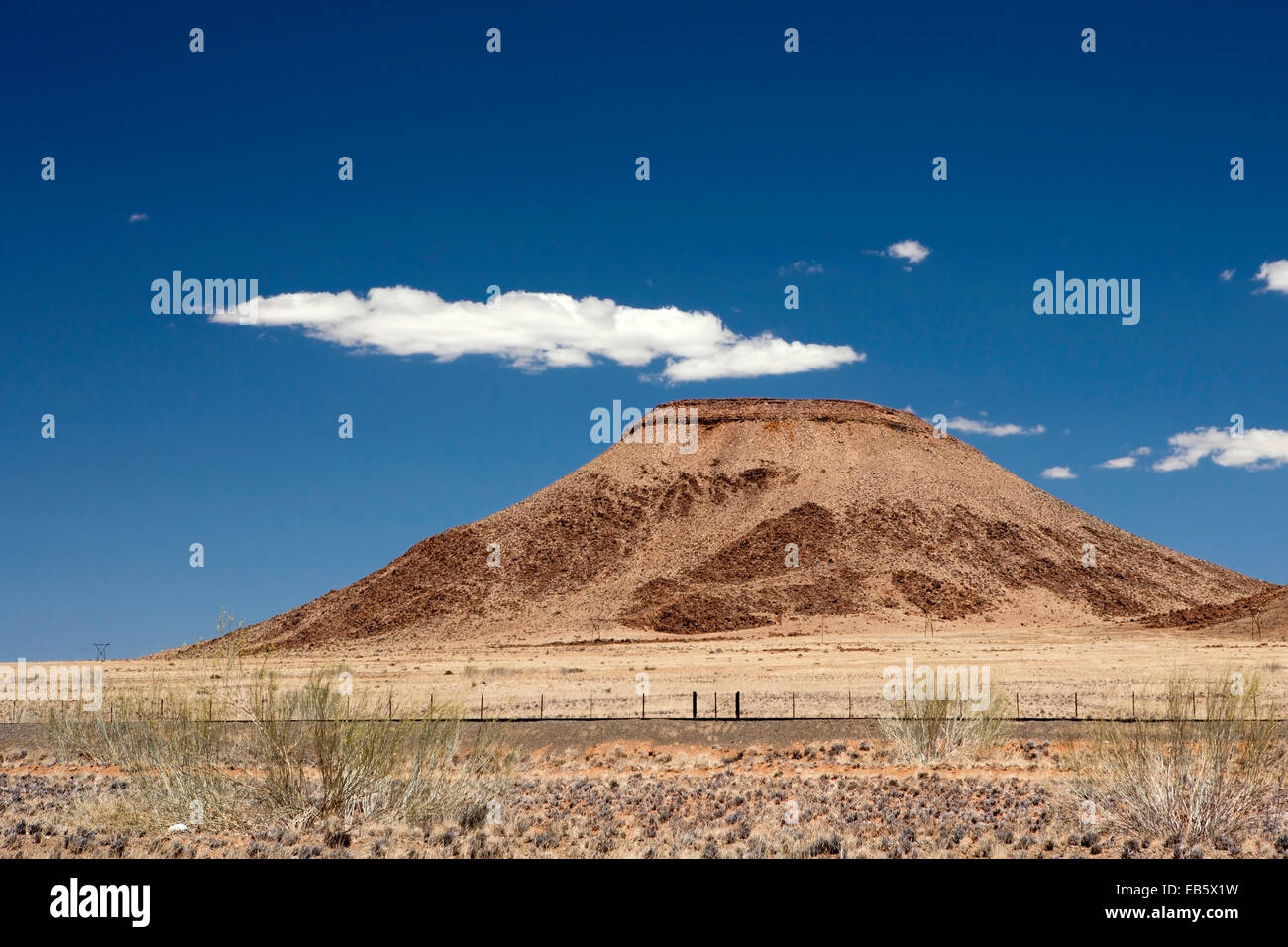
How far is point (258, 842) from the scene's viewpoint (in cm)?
1590

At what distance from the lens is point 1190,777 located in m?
16.6

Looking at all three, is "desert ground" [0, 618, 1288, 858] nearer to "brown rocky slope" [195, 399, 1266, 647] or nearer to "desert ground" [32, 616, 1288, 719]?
"desert ground" [32, 616, 1288, 719]

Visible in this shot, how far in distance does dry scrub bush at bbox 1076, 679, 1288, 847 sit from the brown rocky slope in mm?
79037

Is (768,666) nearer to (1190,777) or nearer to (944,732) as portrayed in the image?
(944,732)

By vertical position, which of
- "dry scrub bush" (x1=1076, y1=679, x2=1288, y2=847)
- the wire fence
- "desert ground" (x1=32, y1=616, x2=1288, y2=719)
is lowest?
"desert ground" (x1=32, y1=616, x2=1288, y2=719)

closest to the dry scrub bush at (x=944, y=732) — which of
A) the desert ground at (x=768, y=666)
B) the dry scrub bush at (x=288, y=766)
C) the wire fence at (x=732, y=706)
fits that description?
the desert ground at (x=768, y=666)

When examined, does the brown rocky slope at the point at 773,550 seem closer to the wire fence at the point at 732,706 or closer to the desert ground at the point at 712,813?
the wire fence at the point at 732,706

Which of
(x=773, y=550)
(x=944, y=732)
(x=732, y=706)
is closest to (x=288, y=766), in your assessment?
(x=944, y=732)

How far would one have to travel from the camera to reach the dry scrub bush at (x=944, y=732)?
85.1ft

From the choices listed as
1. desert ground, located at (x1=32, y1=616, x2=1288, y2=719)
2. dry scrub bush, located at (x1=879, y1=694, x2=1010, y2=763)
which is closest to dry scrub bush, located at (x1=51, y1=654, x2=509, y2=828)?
desert ground, located at (x1=32, y1=616, x2=1288, y2=719)

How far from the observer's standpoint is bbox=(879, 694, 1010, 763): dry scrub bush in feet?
85.1

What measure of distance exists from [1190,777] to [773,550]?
96809 millimetres
